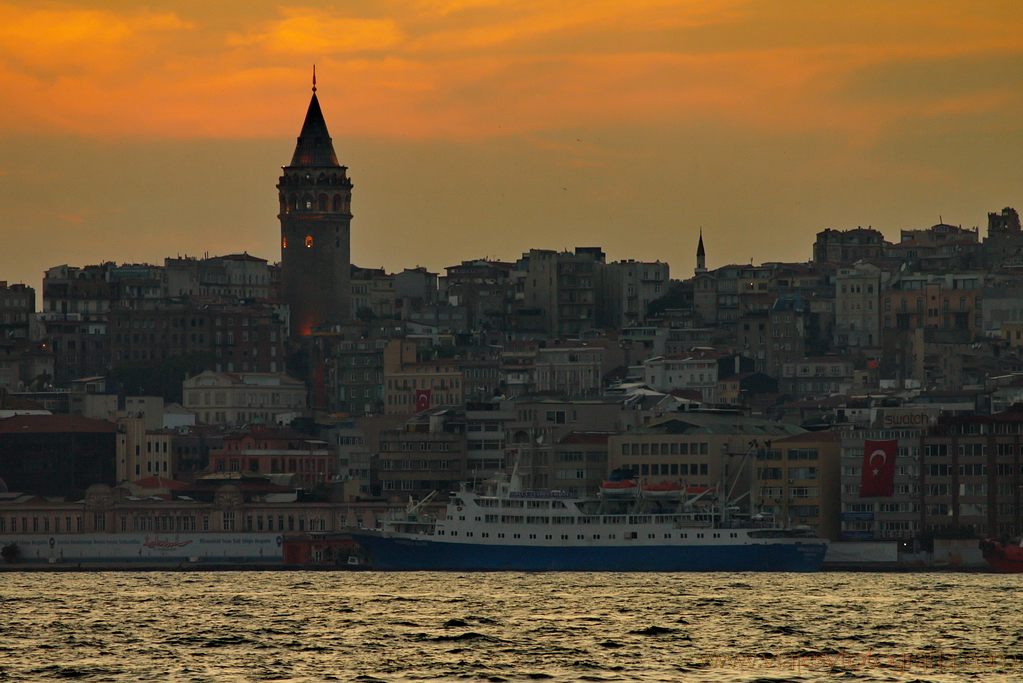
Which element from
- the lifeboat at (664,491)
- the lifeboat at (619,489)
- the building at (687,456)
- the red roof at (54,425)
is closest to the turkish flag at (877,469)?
the building at (687,456)

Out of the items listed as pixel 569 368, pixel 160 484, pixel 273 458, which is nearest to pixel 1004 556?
pixel 160 484

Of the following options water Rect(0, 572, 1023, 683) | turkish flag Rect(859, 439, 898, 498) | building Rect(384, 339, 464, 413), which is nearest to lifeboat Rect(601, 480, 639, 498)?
water Rect(0, 572, 1023, 683)

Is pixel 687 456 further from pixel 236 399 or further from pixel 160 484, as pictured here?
pixel 236 399

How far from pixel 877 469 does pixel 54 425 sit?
5128 cm

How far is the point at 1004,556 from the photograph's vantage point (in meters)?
128

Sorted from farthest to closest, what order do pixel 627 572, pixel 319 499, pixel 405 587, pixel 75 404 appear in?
pixel 75 404, pixel 319 499, pixel 627 572, pixel 405 587

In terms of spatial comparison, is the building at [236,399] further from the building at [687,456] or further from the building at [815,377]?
the building at [687,456]

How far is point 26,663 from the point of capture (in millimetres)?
78875

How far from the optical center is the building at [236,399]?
18875 centimetres

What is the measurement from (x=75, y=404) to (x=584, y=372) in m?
38.3

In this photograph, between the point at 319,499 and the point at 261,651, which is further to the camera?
the point at 319,499

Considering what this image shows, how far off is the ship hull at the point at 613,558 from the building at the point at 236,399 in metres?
59.0

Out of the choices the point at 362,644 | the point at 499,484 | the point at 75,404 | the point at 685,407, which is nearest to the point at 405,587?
the point at 499,484

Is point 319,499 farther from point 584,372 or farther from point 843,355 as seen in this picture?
point 843,355
